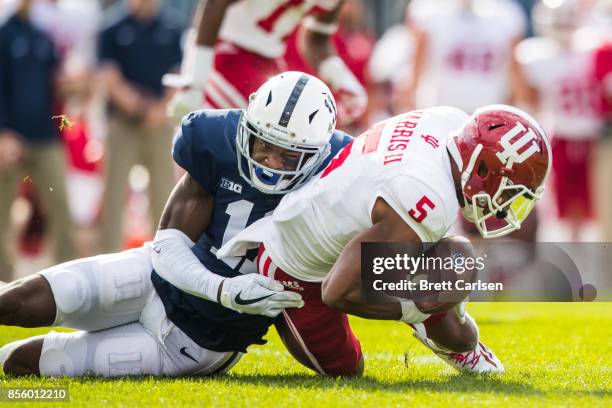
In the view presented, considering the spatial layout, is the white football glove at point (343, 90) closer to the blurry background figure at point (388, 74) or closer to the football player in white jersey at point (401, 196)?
the football player in white jersey at point (401, 196)

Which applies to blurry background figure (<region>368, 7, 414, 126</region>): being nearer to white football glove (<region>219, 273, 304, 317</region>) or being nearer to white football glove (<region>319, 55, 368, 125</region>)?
white football glove (<region>319, 55, 368, 125</region>)

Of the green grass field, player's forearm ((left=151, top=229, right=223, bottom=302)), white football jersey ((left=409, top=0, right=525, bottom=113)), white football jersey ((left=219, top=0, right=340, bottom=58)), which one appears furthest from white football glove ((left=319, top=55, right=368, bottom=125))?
white football jersey ((left=409, top=0, right=525, bottom=113))

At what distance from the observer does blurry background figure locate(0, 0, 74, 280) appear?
29.0ft

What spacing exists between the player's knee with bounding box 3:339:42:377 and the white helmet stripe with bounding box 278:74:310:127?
4.14ft

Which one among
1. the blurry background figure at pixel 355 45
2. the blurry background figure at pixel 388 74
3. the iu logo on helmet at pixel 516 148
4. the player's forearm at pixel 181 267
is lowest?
the blurry background figure at pixel 388 74

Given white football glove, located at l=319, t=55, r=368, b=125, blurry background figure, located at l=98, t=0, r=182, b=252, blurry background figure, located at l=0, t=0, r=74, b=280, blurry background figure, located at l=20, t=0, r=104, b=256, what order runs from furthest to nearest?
blurry background figure, located at l=20, t=0, r=104, b=256
blurry background figure, located at l=98, t=0, r=182, b=252
blurry background figure, located at l=0, t=0, r=74, b=280
white football glove, located at l=319, t=55, r=368, b=125

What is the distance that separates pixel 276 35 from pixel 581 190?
4.22m

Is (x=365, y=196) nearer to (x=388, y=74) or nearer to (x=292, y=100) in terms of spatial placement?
(x=292, y=100)

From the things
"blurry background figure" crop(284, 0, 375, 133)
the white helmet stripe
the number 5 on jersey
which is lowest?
"blurry background figure" crop(284, 0, 375, 133)

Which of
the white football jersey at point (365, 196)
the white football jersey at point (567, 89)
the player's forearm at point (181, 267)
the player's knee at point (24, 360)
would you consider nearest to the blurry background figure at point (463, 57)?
the white football jersey at point (567, 89)

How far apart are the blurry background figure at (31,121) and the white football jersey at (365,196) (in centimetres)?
443

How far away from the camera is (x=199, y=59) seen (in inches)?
250

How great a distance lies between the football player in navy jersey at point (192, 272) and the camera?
4594mm

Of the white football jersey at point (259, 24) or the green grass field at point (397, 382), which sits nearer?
the green grass field at point (397, 382)
